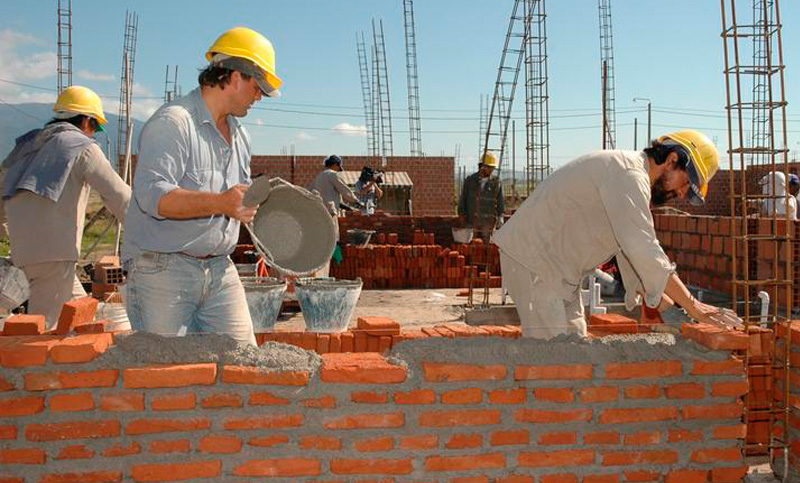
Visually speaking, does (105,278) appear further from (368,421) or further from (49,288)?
(368,421)

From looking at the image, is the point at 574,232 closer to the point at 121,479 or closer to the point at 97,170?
the point at 121,479

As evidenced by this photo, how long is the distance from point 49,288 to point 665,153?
123 inches

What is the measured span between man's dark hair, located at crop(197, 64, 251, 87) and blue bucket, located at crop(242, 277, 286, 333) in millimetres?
2973

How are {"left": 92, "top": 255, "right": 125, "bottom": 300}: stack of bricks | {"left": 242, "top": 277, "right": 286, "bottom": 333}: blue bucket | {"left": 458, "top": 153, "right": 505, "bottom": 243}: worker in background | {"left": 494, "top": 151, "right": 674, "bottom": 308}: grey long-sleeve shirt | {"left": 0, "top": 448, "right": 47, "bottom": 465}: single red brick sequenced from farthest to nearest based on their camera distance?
{"left": 458, "top": 153, "right": 505, "bottom": 243}: worker in background → {"left": 92, "top": 255, "right": 125, "bottom": 300}: stack of bricks → {"left": 242, "top": 277, "right": 286, "bottom": 333}: blue bucket → {"left": 494, "top": 151, "right": 674, "bottom": 308}: grey long-sleeve shirt → {"left": 0, "top": 448, "right": 47, "bottom": 465}: single red brick

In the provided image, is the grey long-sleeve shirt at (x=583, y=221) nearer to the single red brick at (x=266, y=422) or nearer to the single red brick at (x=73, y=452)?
the single red brick at (x=266, y=422)

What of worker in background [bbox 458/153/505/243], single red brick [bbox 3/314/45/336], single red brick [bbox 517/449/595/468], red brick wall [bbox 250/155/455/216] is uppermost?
red brick wall [bbox 250/155/455/216]

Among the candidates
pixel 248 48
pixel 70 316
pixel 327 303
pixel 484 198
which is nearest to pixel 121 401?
pixel 70 316

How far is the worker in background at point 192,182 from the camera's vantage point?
99.6 inches

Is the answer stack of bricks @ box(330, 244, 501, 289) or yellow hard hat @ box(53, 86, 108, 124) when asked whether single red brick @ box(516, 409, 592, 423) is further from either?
stack of bricks @ box(330, 244, 501, 289)

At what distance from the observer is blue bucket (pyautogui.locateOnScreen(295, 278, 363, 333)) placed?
5.94m

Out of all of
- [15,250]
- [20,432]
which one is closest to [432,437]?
[20,432]

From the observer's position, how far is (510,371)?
266 cm

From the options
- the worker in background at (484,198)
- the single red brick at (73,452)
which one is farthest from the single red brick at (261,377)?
the worker in background at (484,198)

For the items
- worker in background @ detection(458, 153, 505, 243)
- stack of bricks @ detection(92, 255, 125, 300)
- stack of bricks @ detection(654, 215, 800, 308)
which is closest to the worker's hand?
stack of bricks @ detection(92, 255, 125, 300)
